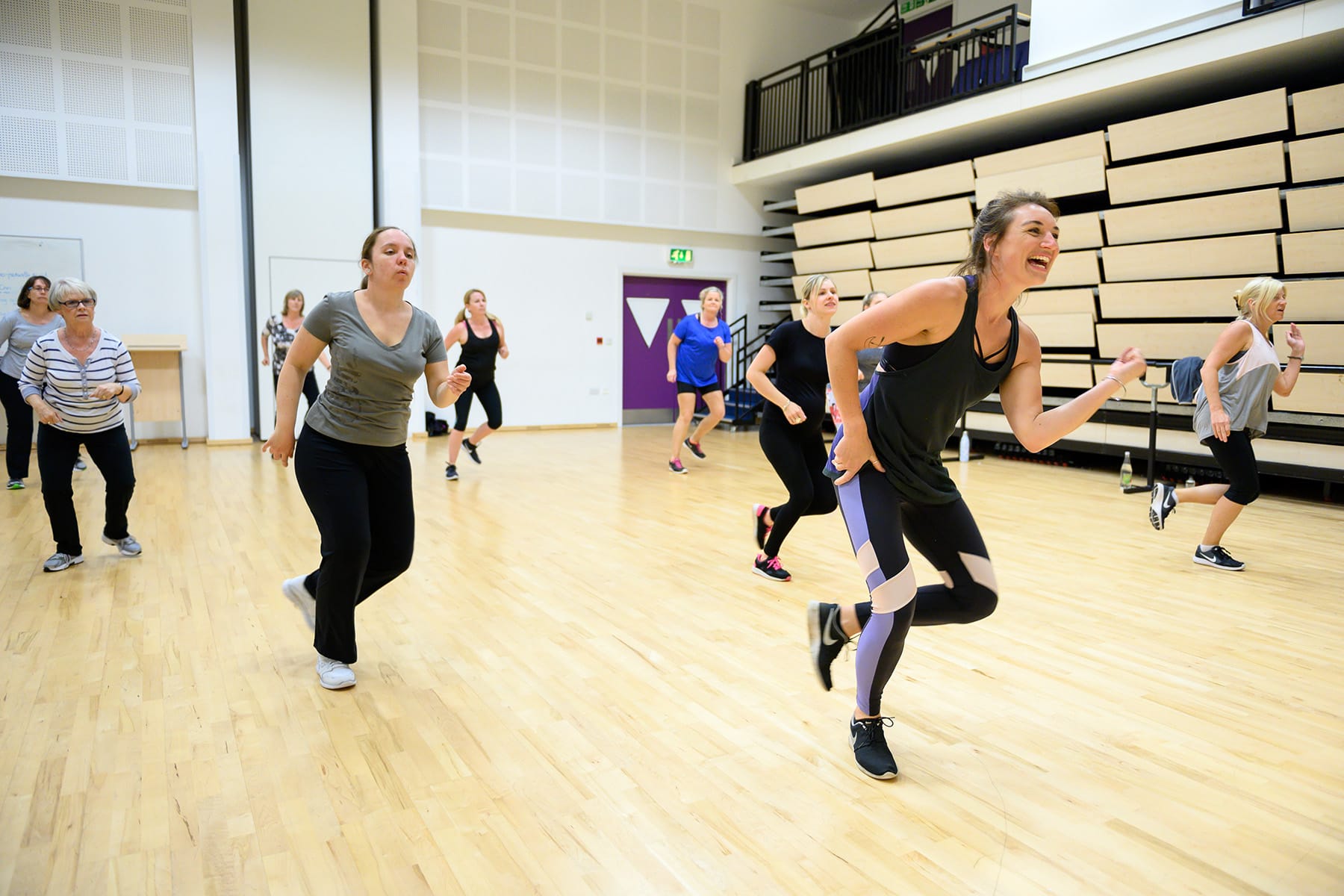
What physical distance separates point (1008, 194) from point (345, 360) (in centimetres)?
200

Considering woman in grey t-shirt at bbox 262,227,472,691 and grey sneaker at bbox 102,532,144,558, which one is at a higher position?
woman in grey t-shirt at bbox 262,227,472,691

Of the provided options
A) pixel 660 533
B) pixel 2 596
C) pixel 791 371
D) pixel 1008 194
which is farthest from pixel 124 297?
pixel 1008 194

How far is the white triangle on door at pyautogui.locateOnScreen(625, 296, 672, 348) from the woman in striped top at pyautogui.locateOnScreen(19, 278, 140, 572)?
904cm

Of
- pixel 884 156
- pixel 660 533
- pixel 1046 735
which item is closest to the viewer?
pixel 1046 735

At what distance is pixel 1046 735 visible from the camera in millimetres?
2713

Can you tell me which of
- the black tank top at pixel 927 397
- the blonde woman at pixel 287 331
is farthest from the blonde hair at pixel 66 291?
the blonde woman at pixel 287 331

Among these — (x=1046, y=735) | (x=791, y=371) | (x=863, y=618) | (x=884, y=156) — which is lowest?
(x=1046, y=735)

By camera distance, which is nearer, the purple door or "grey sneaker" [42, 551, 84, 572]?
"grey sneaker" [42, 551, 84, 572]

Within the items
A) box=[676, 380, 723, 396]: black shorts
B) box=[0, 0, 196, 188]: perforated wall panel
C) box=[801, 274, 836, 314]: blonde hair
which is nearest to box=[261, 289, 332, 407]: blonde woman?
box=[0, 0, 196, 188]: perforated wall panel

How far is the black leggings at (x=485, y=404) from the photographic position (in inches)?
290

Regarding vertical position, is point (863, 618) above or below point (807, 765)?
above

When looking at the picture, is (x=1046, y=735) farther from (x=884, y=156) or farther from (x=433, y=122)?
(x=433, y=122)

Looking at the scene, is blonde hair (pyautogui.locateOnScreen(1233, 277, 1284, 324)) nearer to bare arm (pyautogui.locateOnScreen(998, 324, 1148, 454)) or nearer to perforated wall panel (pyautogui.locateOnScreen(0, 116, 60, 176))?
bare arm (pyautogui.locateOnScreen(998, 324, 1148, 454))

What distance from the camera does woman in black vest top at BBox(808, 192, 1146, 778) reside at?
2.20 m
